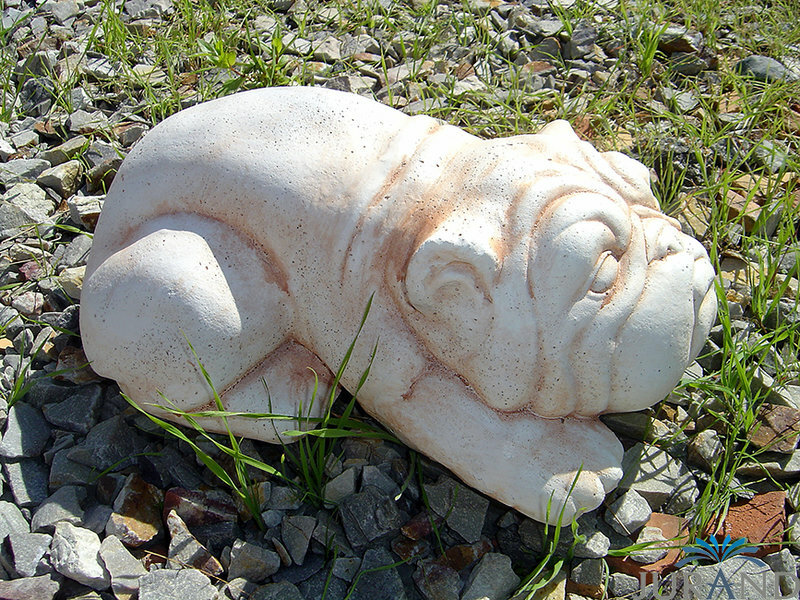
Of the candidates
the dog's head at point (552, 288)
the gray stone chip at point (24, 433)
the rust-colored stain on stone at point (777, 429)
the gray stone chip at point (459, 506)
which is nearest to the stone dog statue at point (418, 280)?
the dog's head at point (552, 288)

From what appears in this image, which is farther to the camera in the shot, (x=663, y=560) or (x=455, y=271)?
(x=663, y=560)

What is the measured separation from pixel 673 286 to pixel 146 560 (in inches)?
61.7

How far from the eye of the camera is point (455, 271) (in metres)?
1.95

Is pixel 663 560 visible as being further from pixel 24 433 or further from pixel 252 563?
pixel 24 433

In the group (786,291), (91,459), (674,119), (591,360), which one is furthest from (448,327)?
(674,119)

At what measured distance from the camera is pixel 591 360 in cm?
198

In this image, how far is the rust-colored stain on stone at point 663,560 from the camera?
2.19 m

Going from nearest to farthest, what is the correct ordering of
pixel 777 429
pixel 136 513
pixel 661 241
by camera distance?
pixel 661 241 < pixel 136 513 < pixel 777 429

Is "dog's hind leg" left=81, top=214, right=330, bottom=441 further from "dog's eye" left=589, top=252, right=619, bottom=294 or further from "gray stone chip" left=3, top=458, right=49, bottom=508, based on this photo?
"dog's eye" left=589, top=252, right=619, bottom=294

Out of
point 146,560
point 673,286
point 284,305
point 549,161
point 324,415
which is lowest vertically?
point 146,560

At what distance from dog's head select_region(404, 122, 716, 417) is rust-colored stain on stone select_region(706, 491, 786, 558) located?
1.68 ft

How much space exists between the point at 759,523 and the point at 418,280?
1.25 meters

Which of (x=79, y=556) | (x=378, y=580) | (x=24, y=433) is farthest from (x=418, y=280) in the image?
(x=24, y=433)

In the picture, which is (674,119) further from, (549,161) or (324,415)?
(324,415)
